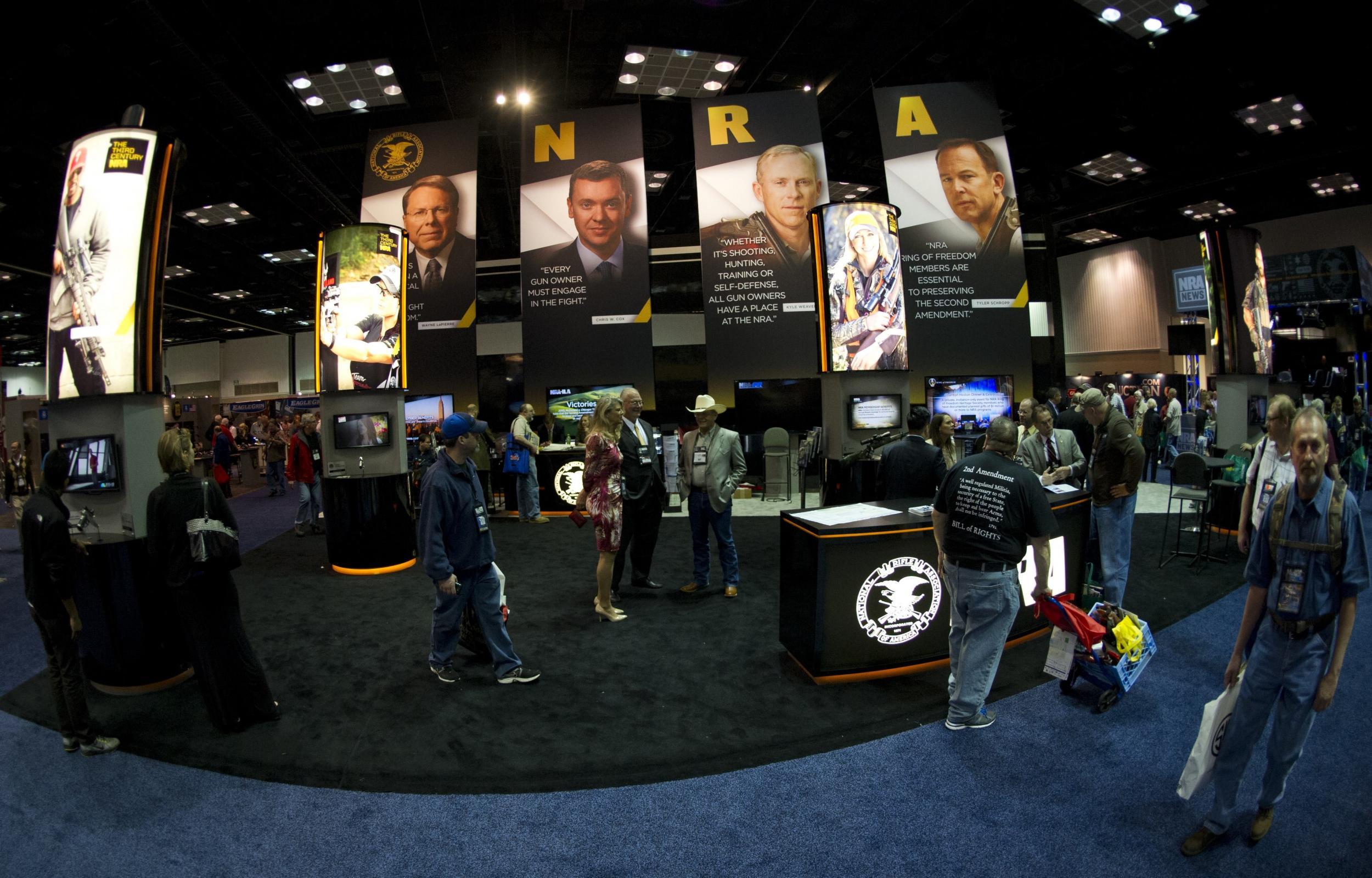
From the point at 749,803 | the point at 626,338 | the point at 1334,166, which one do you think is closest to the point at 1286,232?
the point at 1334,166

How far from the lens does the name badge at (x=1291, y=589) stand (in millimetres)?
2176

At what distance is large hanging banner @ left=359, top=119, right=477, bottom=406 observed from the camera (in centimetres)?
913

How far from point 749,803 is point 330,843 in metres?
→ 1.62

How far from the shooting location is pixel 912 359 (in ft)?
32.4

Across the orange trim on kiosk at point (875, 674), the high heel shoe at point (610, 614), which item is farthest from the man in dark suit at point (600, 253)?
the orange trim on kiosk at point (875, 674)

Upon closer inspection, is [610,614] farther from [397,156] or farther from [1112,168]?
[1112,168]

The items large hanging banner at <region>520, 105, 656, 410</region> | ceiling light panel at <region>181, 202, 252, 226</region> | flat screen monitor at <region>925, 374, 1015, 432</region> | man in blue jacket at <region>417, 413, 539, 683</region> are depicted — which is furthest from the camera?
ceiling light panel at <region>181, 202, 252, 226</region>

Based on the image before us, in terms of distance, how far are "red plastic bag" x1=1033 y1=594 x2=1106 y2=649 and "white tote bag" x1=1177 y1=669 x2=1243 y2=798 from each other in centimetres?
81

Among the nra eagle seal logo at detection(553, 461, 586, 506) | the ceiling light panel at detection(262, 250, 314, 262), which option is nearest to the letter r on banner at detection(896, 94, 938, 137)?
the nra eagle seal logo at detection(553, 461, 586, 506)

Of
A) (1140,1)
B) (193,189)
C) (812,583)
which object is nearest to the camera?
(812,583)

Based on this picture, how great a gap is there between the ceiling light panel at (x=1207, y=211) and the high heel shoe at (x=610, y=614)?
17676 millimetres

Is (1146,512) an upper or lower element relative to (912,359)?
lower

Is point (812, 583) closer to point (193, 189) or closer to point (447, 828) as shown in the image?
point (447, 828)

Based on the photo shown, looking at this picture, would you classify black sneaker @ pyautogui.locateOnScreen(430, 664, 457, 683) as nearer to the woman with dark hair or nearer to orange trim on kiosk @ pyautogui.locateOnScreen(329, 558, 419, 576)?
the woman with dark hair
